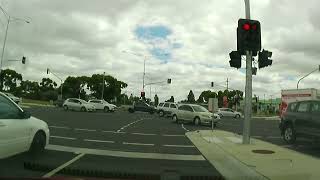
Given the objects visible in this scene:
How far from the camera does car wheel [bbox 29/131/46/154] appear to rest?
483 inches

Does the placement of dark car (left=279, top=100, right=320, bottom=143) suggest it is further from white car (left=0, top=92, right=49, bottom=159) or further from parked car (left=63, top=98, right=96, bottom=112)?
parked car (left=63, top=98, right=96, bottom=112)

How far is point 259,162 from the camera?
13.0 metres

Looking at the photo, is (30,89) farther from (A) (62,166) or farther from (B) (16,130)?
(A) (62,166)

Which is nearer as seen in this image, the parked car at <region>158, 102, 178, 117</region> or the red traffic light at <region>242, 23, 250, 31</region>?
the red traffic light at <region>242, 23, 250, 31</region>

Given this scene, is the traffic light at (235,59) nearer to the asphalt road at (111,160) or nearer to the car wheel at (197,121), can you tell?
the asphalt road at (111,160)

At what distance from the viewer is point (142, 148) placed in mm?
16375

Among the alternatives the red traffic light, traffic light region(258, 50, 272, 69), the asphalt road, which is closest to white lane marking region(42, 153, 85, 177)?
the asphalt road

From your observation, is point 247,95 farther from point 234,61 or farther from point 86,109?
point 86,109

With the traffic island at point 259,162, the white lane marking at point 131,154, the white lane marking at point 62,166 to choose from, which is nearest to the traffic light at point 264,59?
the traffic island at point 259,162

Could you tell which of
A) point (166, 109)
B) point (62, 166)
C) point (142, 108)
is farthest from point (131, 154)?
point (142, 108)

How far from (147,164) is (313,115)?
788cm

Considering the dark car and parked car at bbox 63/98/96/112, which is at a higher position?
parked car at bbox 63/98/96/112

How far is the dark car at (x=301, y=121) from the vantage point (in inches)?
675

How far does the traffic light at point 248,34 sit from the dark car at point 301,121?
9.23 feet
